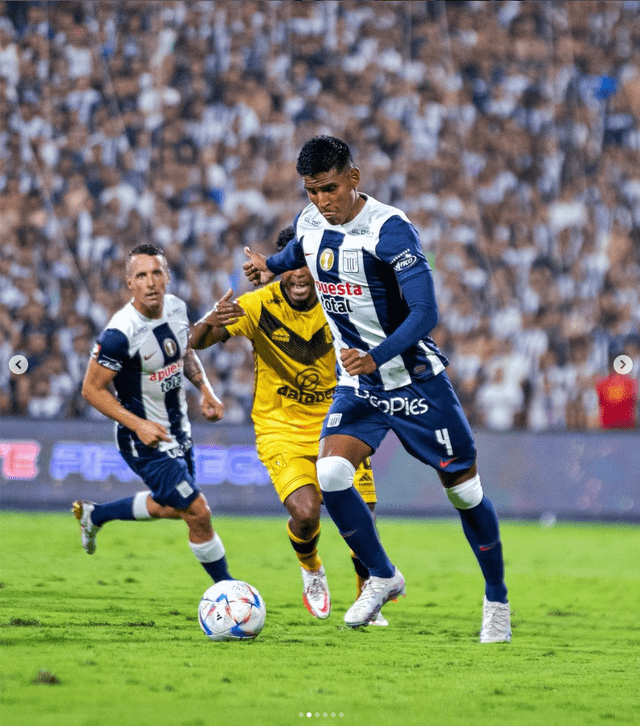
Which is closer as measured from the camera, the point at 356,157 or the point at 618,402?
the point at 618,402

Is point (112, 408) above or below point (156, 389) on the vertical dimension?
below

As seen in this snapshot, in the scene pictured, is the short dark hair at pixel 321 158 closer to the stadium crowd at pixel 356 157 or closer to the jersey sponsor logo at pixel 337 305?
the jersey sponsor logo at pixel 337 305

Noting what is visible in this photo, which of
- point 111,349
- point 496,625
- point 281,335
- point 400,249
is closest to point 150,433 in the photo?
point 111,349

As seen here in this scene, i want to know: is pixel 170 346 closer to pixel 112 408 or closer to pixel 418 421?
pixel 112 408

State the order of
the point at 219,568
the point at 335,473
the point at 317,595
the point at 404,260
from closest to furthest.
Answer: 1. the point at 404,260
2. the point at 335,473
3. the point at 317,595
4. the point at 219,568

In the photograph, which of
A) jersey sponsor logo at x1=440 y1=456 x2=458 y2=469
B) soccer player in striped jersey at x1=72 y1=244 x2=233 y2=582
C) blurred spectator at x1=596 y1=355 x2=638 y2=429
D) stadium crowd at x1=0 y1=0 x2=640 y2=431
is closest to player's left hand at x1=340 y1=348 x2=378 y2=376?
jersey sponsor logo at x1=440 y1=456 x2=458 y2=469

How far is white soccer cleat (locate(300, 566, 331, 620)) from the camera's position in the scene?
5.70 metres

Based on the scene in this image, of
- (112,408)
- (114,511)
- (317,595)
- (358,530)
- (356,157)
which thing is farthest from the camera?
(356,157)

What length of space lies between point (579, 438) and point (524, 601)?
4.87m

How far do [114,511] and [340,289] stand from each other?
101 inches

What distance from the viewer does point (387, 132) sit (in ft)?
49.1

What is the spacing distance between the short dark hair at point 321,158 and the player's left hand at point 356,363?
83cm

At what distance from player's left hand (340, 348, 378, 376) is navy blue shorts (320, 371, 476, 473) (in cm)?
42

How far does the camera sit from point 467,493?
16.1ft
